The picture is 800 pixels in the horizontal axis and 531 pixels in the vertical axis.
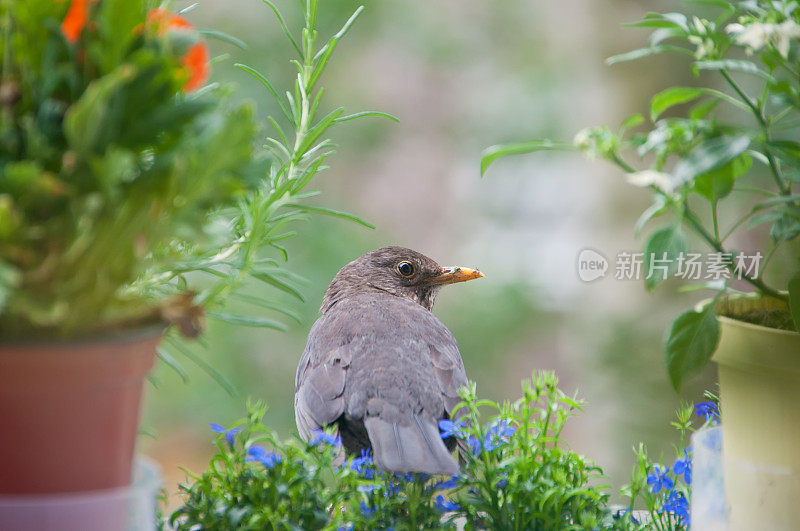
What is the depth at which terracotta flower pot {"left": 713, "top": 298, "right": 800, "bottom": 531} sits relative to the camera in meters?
0.92

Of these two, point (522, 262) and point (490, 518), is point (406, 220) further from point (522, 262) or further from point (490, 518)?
point (490, 518)

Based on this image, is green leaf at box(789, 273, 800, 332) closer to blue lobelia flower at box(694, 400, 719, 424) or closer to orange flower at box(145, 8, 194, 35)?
blue lobelia flower at box(694, 400, 719, 424)

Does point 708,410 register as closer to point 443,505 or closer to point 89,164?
point 443,505

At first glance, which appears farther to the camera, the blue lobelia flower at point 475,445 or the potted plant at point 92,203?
the blue lobelia flower at point 475,445

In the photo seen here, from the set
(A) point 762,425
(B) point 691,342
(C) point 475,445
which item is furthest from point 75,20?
(A) point 762,425

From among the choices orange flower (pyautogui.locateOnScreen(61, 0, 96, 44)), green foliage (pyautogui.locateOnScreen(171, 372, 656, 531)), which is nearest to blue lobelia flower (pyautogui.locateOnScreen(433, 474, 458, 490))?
A: green foliage (pyautogui.locateOnScreen(171, 372, 656, 531))

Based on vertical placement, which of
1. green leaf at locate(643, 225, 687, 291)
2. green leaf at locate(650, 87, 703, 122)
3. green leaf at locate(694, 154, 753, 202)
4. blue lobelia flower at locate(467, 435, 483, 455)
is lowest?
blue lobelia flower at locate(467, 435, 483, 455)

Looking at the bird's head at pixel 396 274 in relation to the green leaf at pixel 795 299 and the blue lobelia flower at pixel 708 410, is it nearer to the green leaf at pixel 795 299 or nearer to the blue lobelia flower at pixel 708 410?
the blue lobelia flower at pixel 708 410

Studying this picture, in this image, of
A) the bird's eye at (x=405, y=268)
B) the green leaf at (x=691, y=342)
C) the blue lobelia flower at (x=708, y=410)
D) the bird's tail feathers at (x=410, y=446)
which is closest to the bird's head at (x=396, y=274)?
the bird's eye at (x=405, y=268)

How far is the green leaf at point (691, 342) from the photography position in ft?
3.06

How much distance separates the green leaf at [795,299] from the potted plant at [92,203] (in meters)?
0.57

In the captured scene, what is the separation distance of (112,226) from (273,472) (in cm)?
35

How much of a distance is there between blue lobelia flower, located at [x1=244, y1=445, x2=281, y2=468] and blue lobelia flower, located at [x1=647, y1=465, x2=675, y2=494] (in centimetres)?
46

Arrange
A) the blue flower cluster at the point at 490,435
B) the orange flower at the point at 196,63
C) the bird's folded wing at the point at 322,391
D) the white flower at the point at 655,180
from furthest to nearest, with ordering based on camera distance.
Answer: the bird's folded wing at the point at 322,391
the blue flower cluster at the point at 490,435
the white flower at the point at 655,180
the orange flower at the point at 196,63
